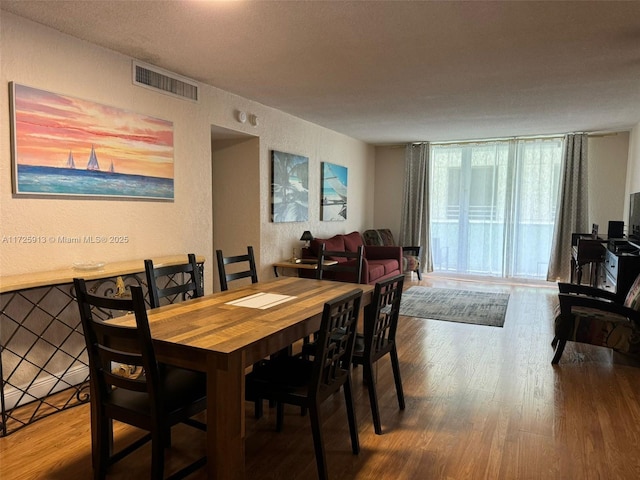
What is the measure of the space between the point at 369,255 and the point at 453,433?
14.7 ft

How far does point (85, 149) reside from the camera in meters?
3.04

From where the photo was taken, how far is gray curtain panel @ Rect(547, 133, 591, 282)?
6.55 m

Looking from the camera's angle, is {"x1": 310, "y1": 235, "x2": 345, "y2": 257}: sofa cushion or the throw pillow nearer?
the throw pillow

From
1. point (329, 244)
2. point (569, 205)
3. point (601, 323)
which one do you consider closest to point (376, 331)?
point (601, 323)

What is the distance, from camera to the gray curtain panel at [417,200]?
7723mm

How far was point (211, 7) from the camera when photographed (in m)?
2.49

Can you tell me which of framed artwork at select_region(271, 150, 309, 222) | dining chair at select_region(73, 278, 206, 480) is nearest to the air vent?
framed artwork at select_region(271, 150, 309, 222)

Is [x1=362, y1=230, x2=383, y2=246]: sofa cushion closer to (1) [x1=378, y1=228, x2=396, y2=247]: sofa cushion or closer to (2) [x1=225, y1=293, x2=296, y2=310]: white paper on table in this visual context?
(1) [x1=378, y1=228, x2=396, y2=247]: sofa cushion

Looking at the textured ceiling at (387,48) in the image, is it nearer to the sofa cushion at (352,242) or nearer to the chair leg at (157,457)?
the sofa cushion at (352,242)

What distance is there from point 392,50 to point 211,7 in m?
1.33

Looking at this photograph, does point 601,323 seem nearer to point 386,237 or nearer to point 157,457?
point 157,457

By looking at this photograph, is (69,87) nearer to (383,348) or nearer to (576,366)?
(383,348)

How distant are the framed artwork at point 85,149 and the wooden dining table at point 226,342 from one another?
134cm

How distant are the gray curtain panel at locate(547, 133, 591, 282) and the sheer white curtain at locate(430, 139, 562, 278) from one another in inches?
8.0
